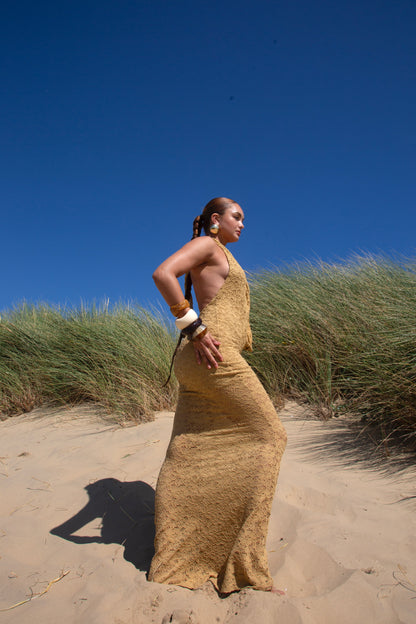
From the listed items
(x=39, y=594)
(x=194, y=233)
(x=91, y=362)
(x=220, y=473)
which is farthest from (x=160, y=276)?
(x=91, y=362)

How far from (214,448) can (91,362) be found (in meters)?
4.15

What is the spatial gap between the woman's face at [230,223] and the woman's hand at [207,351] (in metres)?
0.66

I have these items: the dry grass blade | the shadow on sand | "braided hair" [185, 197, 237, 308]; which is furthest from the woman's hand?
the dry grass blade

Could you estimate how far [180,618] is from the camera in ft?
5.94

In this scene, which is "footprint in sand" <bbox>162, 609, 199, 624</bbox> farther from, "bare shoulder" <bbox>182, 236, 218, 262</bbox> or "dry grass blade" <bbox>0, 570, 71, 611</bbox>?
"bare shoulder" <bbox>182, 236, 218, 262</bbox>

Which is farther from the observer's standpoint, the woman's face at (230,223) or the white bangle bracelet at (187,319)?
the woman's face at (230,223)

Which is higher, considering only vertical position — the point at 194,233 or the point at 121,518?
the point at 194,233

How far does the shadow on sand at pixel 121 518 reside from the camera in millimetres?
2533

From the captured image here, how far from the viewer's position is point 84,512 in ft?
9.73

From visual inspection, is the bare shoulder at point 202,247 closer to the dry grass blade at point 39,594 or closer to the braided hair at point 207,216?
the braided hair at point 207,216

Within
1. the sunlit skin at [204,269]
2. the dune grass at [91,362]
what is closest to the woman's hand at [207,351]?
the sunlit skin at [204,269]

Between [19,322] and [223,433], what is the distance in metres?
6.25

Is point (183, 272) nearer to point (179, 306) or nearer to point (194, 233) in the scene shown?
point (179, 306)

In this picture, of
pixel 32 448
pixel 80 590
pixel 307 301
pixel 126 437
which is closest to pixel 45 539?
pixel 80 590
